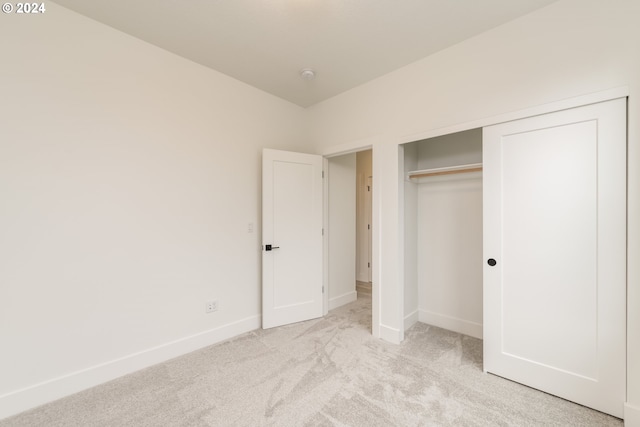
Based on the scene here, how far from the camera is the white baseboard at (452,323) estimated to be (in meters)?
2.76

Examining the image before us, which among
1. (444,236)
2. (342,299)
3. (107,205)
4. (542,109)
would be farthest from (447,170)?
(107,205)

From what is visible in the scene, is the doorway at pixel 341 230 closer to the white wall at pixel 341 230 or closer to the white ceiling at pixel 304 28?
the white wall at pixel 341 230

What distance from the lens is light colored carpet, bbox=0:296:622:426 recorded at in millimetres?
1661

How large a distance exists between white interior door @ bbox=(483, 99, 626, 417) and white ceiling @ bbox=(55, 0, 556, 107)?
928 mm

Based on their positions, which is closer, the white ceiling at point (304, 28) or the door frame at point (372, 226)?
the white ceiling at point (304, 28)

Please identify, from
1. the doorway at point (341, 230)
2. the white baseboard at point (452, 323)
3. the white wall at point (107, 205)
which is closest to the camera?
the white wall at point (107, 205)

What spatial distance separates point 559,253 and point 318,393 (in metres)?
2.01

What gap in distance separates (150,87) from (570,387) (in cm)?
406

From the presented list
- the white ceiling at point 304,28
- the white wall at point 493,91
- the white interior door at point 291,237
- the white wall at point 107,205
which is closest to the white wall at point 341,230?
the white interior door at point 291,237

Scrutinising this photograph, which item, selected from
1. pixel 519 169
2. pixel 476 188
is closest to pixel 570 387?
pixel 519 169

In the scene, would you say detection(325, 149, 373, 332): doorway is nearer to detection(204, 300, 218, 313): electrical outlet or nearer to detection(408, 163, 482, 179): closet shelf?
detection(408, 163, 482, 179): closet shelf

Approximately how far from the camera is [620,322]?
1.62 m

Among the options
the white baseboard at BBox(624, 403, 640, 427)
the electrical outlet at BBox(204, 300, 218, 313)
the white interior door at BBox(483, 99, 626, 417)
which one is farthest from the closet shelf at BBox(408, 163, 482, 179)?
the electrical outlet at BBox(204, 300, 218, 313)

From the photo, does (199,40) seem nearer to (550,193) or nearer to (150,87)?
(150,87)
